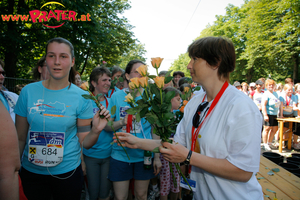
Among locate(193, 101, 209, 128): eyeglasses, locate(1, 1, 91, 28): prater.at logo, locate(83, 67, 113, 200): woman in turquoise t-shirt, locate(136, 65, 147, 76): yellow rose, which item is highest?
locate(1, 1, 91, 28): prater.at logo

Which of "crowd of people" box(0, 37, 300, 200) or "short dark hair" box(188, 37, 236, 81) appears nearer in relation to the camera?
"crowd of people" box(0, 37, 300, 200)

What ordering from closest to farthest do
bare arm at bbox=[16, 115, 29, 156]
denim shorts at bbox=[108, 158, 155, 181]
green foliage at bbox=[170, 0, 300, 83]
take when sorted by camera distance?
bare arm at bbox=[16, 115, 29, 156] → denim shorts at bbox=[108, 158, 155, 181] → green foliage at bbox=[170, 0, 300, 83]

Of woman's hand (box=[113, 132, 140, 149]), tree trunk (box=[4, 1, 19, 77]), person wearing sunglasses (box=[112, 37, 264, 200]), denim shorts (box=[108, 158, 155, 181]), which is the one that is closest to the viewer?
person wearing sunglasses (box=[112, 37, 264, 200])

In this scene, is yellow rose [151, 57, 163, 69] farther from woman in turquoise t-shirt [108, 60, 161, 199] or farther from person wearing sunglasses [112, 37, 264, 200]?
woman in turquoise t-shirt [108, 60, 161, 199]

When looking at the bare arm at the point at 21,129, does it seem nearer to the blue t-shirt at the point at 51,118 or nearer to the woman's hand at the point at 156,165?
the blue t-shirt at the point at 51,118

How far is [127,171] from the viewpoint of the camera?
2.35m

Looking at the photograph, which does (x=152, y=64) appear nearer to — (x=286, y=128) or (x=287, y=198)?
(x=287, y=198)

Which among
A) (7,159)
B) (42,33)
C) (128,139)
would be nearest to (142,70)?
(128,139)

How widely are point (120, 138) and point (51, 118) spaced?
2.18 feet

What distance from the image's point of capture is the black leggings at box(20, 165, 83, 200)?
1.78m

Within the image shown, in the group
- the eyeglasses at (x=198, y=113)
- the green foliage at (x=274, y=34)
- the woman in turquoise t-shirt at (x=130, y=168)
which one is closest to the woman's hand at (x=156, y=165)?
the woman in turquoise t-shirt at (x=130, y=168)

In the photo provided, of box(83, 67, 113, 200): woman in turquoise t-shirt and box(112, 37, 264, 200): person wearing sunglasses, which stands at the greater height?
box(112, 37, 264, 200): person wearing sunglasses

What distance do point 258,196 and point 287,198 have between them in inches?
61.0

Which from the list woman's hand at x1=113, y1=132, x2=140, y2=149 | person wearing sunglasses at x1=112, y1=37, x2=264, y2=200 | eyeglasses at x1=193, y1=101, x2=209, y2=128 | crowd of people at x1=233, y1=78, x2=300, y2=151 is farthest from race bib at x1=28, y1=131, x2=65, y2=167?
crowd of people at x1=233, y1=78, x2=300, y2=151
